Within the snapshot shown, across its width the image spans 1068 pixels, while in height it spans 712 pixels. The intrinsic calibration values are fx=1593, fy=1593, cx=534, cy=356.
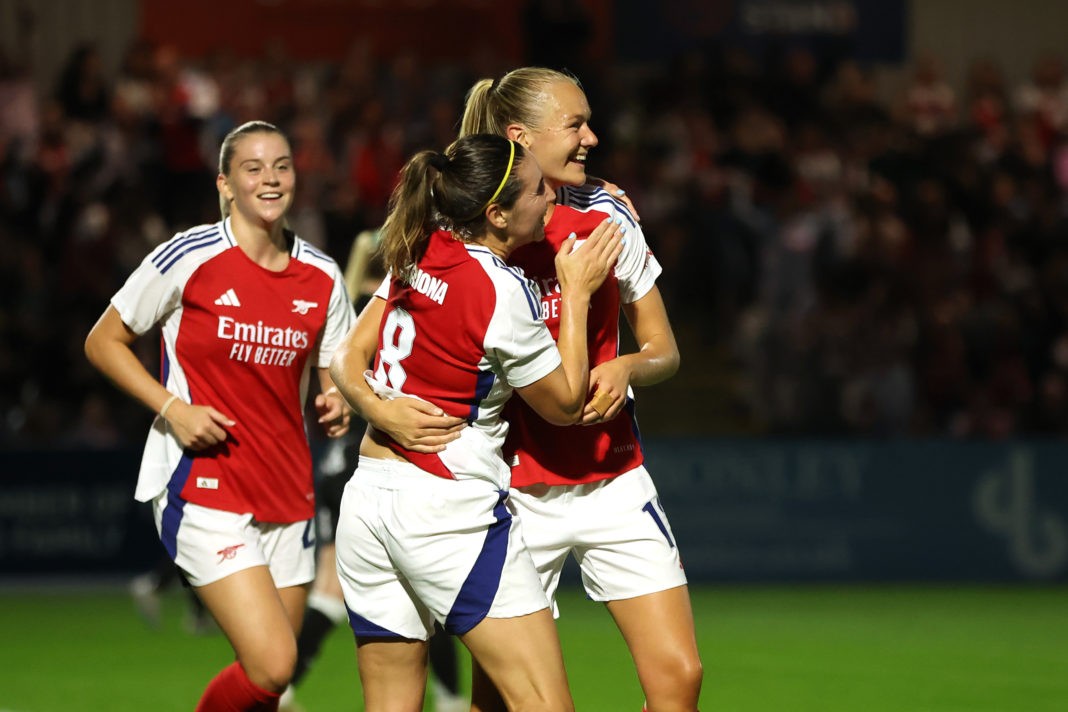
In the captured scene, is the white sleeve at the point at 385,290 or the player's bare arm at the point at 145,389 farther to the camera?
the player's bare arm at the point at 145,389

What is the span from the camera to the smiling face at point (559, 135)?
15.3 feet

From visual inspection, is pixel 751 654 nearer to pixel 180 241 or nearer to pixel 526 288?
pixel 180 241

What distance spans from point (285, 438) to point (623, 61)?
13946 millimetres

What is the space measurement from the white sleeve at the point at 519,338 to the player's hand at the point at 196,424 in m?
1.35

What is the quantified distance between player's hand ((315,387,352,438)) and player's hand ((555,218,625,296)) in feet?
4.08

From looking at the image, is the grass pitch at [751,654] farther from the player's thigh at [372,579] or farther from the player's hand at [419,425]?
the player's hand at [419,425]

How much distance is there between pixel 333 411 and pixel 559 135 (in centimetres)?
133

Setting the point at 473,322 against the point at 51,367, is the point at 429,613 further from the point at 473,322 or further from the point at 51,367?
the point at 51,367

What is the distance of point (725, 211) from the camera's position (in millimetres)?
15062

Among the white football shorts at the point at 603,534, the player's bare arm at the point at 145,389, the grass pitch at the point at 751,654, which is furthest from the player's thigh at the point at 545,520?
the grass pitch at the point at 751,654

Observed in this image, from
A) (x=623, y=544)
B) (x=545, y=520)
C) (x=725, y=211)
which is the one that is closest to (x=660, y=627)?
(x=623, y=544)

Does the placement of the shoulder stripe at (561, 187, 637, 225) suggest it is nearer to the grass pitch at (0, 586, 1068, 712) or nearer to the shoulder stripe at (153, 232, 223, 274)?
the shoulder stripe at (153, 232, 223, 274)

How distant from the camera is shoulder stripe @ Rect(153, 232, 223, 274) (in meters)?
5.23

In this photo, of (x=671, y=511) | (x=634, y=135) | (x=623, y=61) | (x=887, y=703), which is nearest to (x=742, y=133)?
(x=634, y=135)
